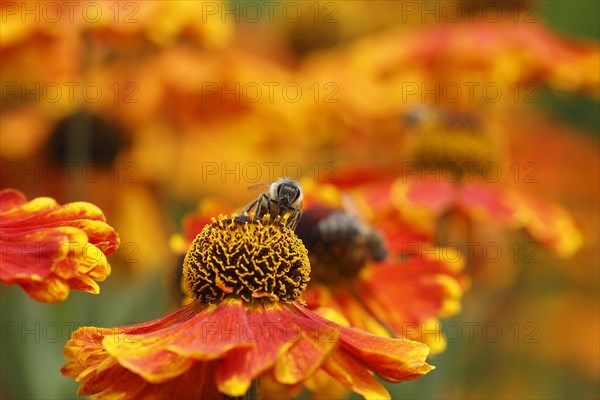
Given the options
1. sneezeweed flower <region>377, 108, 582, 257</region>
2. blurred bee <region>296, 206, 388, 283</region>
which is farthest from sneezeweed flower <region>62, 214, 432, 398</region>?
sneezeweed flower <region>377, 108, 582, 257</region>

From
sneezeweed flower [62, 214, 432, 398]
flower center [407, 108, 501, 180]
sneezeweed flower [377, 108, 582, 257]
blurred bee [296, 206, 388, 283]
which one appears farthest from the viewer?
flower center [407, 108, 501, 180]

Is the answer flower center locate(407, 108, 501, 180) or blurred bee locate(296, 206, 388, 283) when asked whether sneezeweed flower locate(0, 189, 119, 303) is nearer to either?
blurred bee locate(296, 206, 388, 283)

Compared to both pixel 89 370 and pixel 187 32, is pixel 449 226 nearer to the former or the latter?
pixel 187 32

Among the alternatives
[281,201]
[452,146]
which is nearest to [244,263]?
[281,201]

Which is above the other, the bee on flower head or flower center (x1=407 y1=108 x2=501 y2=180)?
flower center (x1=407 y1=108 x2=501 y2=180)

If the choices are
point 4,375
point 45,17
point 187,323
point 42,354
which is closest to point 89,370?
point 187,323
